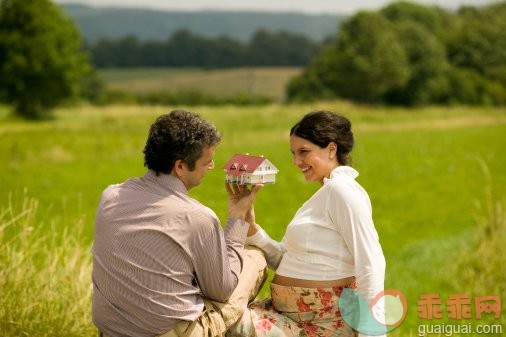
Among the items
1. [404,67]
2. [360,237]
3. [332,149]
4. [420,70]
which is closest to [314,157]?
[332,149]

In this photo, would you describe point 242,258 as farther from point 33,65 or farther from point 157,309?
point 33,65

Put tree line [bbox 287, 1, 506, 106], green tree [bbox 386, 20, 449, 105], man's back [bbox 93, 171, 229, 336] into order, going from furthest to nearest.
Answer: green tree [bbox 386, 20, 449, 105], tree line [bbox 287, 1, 506, 106], man's back [bbox 93, 171, 229, 336]

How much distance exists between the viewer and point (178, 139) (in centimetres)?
390

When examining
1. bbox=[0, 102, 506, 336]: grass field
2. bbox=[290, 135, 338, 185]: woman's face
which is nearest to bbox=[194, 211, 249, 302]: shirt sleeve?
bbox=[290, 135, 338, 185]: woman's face

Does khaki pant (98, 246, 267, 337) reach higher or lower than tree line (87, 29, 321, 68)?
higher

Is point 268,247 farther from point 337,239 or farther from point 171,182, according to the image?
point 171,182

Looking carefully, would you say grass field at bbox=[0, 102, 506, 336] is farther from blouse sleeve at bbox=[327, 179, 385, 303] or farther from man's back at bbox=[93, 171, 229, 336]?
blouse sleeve at bbox=[327, 179, 385, 303]

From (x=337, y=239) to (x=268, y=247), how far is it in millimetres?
542

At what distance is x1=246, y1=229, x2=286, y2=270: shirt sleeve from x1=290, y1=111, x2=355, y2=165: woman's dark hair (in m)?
0.63

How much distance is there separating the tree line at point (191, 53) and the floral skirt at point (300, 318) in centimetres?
11599

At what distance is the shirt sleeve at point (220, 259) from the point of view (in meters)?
3.88

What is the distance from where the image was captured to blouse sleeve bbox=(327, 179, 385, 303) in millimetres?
3994

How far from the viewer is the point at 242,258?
416cm

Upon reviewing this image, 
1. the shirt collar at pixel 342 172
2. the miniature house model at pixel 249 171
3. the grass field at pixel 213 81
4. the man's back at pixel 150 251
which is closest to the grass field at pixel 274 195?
the man's back at pixel 150 251
